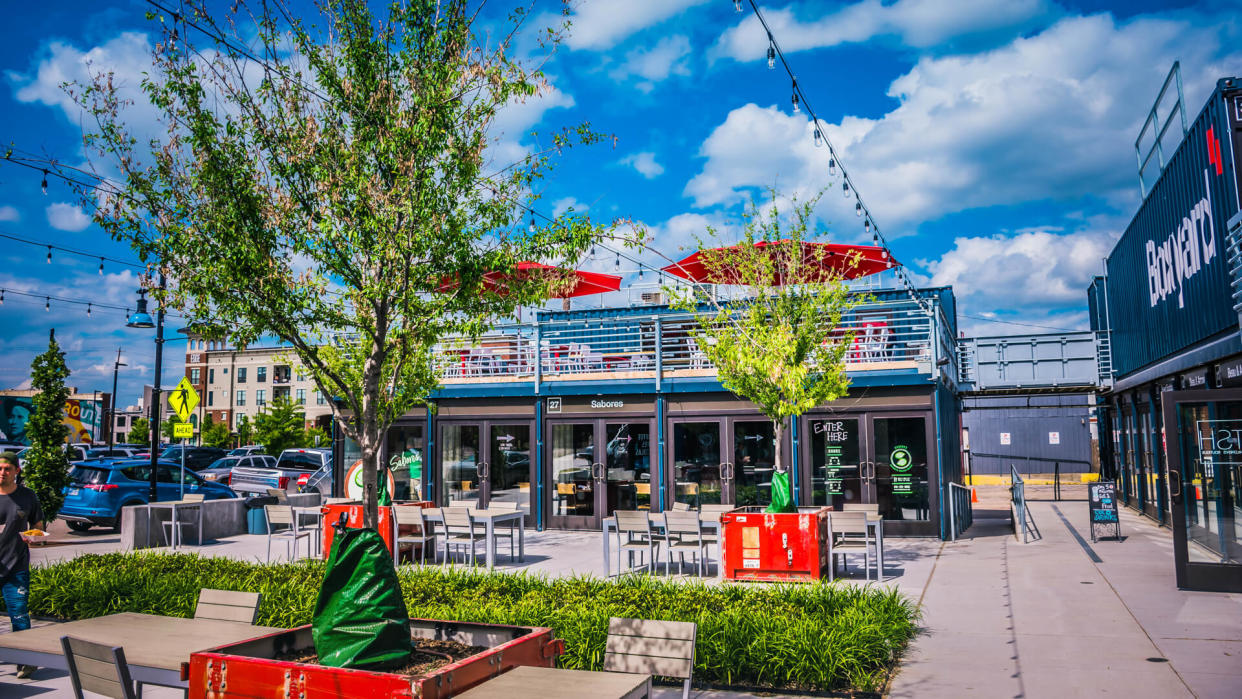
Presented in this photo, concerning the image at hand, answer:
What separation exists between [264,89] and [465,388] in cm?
1262

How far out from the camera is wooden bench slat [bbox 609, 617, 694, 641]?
15.4 feet

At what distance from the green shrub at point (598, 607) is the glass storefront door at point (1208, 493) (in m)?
3.87

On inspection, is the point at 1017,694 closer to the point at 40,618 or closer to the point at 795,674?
the point at 795,674

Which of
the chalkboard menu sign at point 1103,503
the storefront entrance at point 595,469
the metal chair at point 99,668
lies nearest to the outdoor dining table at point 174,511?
the storefront entrance at point 595,469

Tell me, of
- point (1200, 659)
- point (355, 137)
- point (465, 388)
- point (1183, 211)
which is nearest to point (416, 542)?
point (465, 388)

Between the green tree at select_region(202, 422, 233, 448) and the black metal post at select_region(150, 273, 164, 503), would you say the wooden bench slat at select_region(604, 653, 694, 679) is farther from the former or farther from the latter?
the green tree at select_region(202, 422, 233, 448)

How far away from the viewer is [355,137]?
22.1 ft

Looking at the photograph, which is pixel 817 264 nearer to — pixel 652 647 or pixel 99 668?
pixel 652 647

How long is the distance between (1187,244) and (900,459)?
5689 millimetres

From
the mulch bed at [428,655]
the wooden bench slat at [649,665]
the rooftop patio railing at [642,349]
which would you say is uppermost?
the rooftop patio railing at [642,349]

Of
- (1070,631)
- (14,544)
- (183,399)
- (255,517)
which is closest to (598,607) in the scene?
(1070,631)

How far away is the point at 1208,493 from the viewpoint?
33.4 feet

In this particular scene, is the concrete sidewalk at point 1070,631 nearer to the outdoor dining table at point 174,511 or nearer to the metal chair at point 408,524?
the metal chair at point 408,524

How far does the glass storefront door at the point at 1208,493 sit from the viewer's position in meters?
9.75
